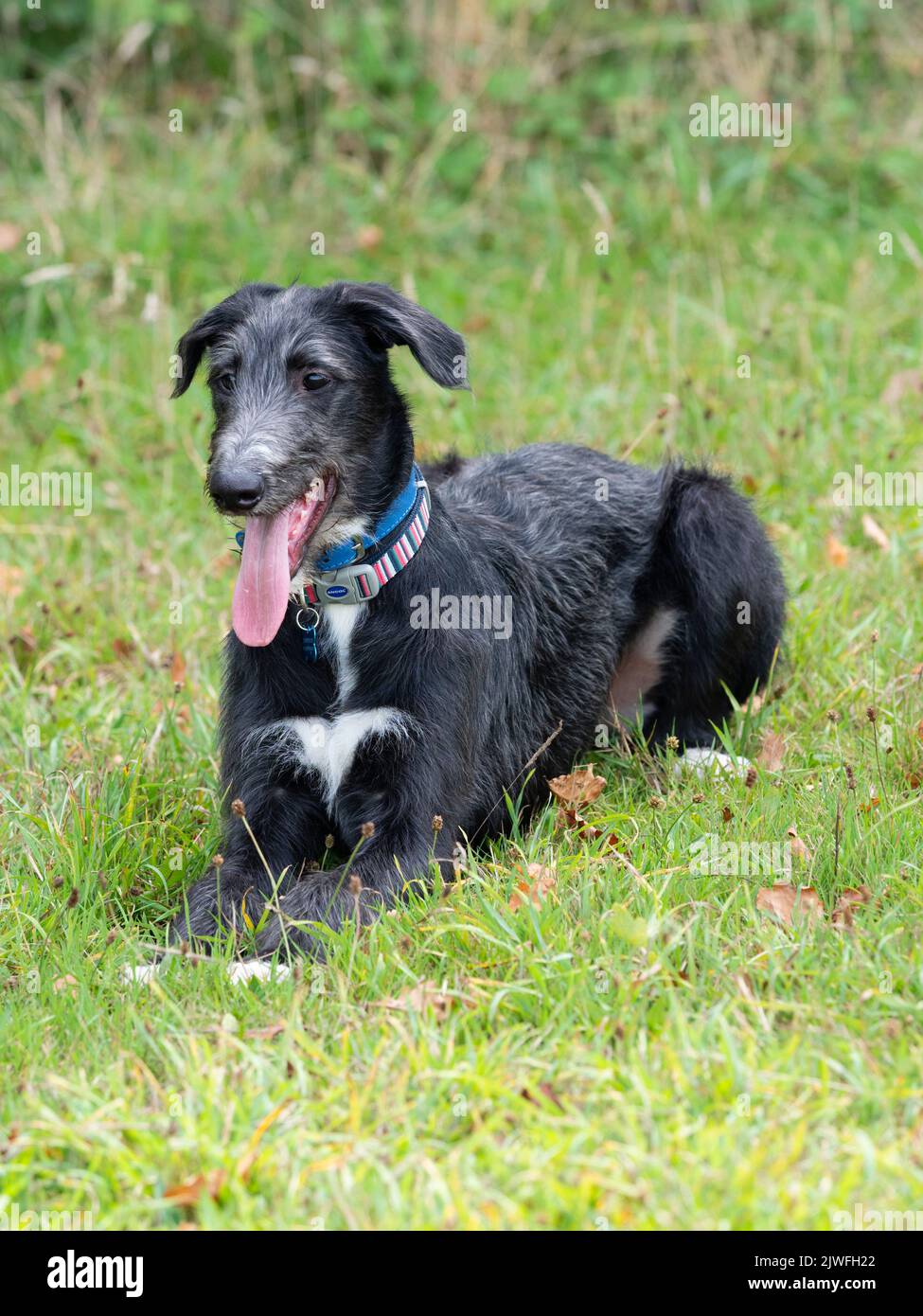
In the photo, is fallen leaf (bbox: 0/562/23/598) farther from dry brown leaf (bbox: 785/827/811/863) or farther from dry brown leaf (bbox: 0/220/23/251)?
dry brown leaf (bbox: 785/827/811/863)

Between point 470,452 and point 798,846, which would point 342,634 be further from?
point 470,452

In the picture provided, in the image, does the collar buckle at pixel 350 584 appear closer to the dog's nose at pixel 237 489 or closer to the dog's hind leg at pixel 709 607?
the dog's nose at pixel 237 489

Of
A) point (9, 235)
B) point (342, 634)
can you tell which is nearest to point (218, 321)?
point (342, 634)

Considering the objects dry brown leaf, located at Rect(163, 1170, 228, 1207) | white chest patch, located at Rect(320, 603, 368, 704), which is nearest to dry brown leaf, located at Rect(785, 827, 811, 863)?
white chest patch, located at Rect(320, 603, 368, 704)

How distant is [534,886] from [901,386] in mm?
3827

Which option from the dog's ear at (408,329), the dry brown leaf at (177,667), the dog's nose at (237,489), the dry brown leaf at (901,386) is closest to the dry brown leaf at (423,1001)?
the dog's nose at (237,489)

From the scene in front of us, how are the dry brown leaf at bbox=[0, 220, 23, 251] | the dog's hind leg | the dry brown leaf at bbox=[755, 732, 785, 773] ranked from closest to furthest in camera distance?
the dry brown leaf at bbox=[755, 732, 785, 773] → the dog's hind leg → the dry brown leaf at bbox=[0, 220, 23, 251]

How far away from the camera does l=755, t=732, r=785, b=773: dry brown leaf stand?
434 cm

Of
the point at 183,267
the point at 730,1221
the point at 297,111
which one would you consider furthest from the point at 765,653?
the point at 297,111

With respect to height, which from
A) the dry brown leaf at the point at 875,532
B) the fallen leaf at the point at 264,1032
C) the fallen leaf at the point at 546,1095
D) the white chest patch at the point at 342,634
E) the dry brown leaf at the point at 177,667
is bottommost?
the fallen leaf at the point at 546,1095

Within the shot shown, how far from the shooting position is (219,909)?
359cm

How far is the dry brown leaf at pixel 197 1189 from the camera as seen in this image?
264 centimetres

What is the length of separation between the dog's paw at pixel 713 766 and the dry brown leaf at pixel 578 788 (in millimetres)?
226

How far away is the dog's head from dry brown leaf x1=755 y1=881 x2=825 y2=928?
130cm
